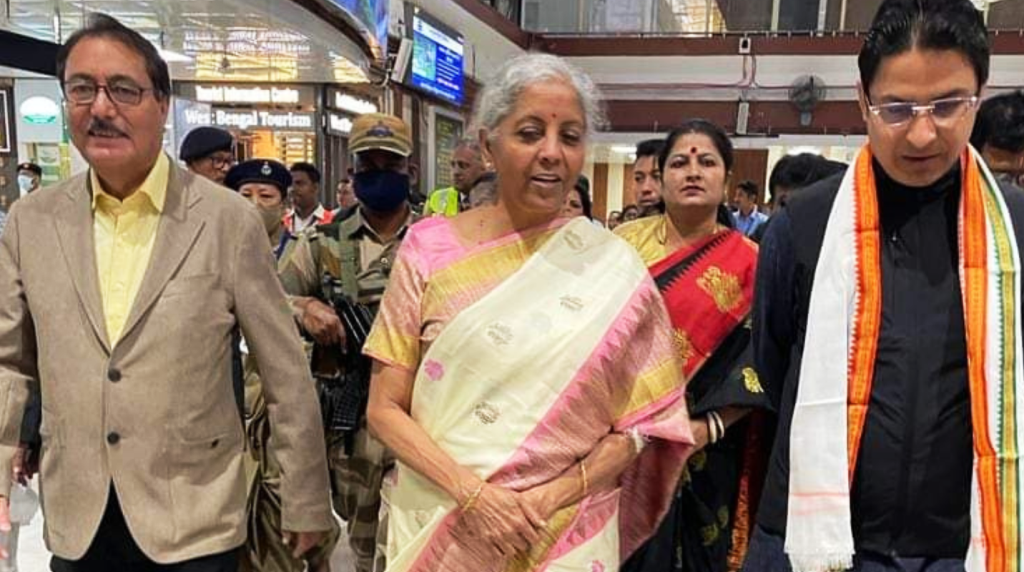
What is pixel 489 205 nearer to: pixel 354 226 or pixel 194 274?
pixel 194 274

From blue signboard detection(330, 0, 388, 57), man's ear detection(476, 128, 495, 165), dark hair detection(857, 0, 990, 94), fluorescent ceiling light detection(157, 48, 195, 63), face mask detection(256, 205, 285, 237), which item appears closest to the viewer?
dark hair detection(857, 0, 990, 94)

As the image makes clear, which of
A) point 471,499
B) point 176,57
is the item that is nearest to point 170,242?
point 471,499

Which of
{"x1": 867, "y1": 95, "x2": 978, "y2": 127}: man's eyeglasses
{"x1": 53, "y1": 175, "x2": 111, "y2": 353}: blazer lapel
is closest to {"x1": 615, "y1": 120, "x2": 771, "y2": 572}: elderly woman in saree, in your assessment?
{"x1": 867, "y1": 95, "x2": 978, "y2": 127}: man's eyeglasses

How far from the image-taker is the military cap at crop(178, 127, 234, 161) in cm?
292

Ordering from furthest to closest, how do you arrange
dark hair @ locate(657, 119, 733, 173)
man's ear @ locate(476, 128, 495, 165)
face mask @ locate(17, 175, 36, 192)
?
face mask @ locate(17, 175, 36, 192), dark hair @ locate(657, 119, 733, 173), man's ear @ locate(476, 128, 495, 165)

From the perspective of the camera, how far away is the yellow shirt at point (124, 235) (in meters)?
1.31

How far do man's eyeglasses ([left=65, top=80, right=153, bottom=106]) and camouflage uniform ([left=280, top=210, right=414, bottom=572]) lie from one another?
964mm

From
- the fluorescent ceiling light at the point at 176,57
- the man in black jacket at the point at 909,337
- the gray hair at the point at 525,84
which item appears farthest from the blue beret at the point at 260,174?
the fluorescent ceiling light at the point at 176,57

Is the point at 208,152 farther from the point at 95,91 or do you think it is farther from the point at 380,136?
the point at 95,91

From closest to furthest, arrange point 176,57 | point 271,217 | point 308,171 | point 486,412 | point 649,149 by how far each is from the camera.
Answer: point 486,412
point 271,217
point 649,149
point 308,171
point 176,57

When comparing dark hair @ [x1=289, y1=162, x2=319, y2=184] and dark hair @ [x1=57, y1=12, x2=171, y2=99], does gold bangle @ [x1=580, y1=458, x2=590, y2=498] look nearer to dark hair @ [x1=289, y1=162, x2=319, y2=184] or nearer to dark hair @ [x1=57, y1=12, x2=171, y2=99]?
dark hair @ [x1=57, y1=12, x2=171, y2=99]

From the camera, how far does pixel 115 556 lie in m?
1.35

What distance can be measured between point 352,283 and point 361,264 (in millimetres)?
62

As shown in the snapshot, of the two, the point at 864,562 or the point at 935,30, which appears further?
the point at 864,562
